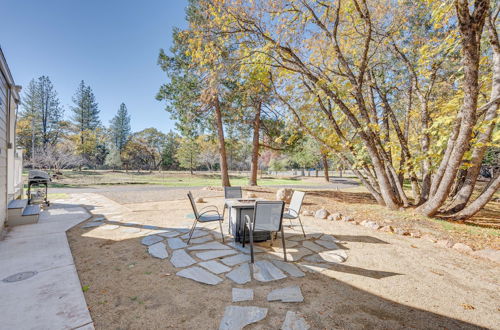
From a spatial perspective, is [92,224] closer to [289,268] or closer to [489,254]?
[289,268]

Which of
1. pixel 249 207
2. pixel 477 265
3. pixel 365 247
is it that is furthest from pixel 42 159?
pixel 477 265

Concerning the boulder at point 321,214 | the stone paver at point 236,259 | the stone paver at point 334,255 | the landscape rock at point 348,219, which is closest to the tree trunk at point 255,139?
the boulder at point 321,214

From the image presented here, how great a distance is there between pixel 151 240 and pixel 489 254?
5.69 metres

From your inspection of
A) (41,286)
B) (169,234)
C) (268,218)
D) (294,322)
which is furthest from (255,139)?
(294,322)

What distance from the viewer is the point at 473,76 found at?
392cm

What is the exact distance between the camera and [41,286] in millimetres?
2260

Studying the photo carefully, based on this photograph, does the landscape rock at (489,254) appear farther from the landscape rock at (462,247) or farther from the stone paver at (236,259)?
the stone paver at (236,259)

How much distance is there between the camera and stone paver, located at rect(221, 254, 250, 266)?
9.77ft

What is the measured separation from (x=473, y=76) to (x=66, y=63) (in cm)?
1942

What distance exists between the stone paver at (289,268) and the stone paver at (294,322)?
0.76m

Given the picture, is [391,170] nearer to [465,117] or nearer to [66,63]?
[465,117]

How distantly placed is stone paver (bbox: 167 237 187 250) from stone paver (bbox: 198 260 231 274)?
2.50ft

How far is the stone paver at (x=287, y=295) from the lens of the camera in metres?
2.16

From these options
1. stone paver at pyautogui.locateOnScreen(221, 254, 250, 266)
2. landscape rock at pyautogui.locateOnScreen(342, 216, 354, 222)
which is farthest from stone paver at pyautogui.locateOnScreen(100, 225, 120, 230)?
landscape rock at pyautogui.locateOnScreen(342, 216, 354, 222)
